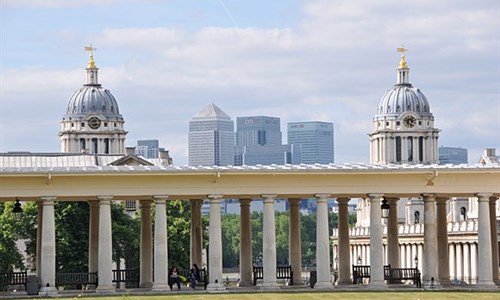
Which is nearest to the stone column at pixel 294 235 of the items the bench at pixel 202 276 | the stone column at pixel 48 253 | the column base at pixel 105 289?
the bench at pixel 202 276

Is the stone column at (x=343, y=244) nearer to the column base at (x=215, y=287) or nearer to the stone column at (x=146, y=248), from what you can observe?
the column base at (x=215, y=287)

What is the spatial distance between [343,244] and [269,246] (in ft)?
21.6

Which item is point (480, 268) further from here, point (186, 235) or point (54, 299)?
point (186, 235)

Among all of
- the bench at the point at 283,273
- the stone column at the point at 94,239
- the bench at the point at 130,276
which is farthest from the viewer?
the bench at the point at 130,276

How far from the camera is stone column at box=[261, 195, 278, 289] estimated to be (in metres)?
78.3

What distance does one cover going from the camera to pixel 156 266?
78375 millimetres

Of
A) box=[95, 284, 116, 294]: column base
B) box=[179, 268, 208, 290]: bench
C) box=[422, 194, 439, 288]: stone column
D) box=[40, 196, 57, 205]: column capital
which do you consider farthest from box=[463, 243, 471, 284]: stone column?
box=[40, 196, 57, 205]: column capital

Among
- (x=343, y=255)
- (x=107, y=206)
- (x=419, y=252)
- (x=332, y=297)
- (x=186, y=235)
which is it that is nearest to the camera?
(x=332, y=297)

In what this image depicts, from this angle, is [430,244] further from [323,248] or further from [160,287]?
[160,287]

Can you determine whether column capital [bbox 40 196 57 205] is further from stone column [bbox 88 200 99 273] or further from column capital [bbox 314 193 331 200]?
column capital [bbox 314 193 331 200]

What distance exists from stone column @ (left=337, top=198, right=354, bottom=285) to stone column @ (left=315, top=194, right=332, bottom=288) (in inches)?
174

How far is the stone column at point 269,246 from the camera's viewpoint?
78312 millimetres

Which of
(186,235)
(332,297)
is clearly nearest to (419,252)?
(186,235)

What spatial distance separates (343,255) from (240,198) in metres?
5.99
